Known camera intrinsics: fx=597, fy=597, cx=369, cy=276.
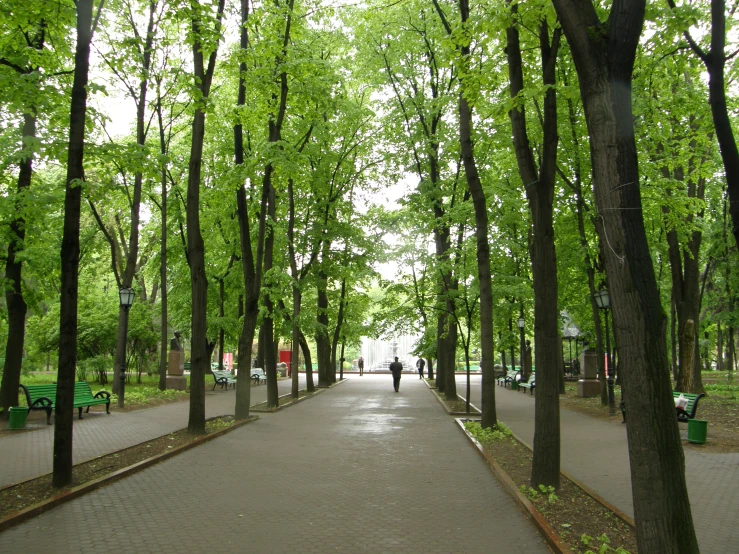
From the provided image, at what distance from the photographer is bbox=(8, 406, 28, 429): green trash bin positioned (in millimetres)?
12875

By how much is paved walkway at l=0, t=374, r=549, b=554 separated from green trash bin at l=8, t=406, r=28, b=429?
195 centimetres

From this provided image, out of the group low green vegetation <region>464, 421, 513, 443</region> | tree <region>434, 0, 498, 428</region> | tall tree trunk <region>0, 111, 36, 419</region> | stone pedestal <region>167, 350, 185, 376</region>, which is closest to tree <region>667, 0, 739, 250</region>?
tree <region>434, 0, 498, 428</region>

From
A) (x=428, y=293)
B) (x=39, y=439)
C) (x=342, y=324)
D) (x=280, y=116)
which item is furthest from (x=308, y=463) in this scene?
(x=342, y=324)

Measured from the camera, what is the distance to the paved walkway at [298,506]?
5.75m

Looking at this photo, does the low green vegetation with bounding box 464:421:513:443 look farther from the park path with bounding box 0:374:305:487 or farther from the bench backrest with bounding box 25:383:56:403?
the bench backrest with bounding box 25:383:56:403

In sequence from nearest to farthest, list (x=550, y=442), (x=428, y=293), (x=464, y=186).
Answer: (x=550, y=442), (x=464, y=186), (x=428, y=293)

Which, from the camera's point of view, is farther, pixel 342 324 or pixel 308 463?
pixel 342 324

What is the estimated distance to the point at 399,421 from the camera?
16.4 meters

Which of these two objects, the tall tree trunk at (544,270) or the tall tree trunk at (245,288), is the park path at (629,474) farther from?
the tall tree trunk at (245,288)

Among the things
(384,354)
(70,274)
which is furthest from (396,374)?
(384,354)

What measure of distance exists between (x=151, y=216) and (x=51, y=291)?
11.8 metres

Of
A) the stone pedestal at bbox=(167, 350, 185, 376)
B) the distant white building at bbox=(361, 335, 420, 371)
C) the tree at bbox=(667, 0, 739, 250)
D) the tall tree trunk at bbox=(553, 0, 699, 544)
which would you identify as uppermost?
the tree at bbox=(667, 0, 739, 250)

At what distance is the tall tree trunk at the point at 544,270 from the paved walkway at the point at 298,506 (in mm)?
855

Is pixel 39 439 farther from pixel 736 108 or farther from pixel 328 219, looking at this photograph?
pixel 736 108
